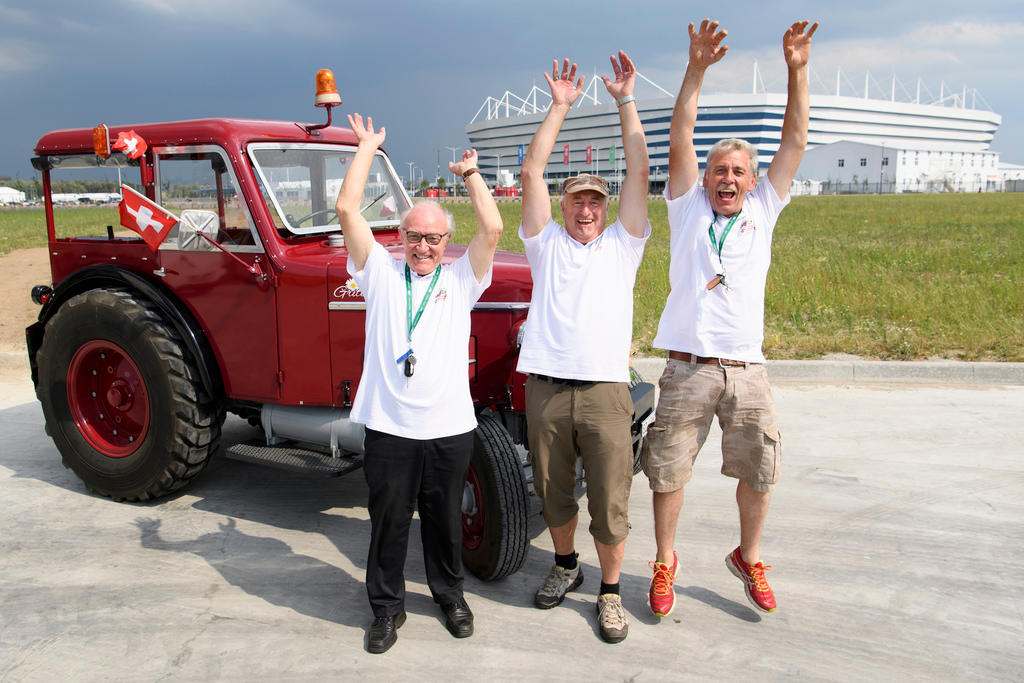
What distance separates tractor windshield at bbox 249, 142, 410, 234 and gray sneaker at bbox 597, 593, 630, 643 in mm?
2569

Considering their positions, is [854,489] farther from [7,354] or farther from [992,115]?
[992,115]

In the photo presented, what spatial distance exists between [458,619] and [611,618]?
62 centimetres

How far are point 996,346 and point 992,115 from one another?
185 m

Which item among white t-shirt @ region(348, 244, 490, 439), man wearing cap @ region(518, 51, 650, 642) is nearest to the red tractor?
man wearing cap @ region(518, 51, 650, 642)

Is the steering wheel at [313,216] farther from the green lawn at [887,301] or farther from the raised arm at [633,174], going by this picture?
the green lawn at [887,301]

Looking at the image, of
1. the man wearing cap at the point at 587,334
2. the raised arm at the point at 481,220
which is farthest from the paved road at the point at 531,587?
the raised arm at the point at 481,220

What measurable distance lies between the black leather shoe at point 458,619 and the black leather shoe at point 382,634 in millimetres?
211

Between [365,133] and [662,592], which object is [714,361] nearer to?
[662,592]

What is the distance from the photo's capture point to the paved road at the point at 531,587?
293 centimetres

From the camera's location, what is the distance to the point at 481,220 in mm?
2951

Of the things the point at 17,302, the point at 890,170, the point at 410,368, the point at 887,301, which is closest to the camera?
the point at 410,368

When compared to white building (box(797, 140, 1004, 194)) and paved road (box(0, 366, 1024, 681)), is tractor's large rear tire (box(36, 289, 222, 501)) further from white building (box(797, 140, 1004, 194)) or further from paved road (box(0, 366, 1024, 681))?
white building (box(797, 140, 1004, 194))

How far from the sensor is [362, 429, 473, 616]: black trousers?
2945mm

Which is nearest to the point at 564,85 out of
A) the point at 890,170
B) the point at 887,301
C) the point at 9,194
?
the point at 887,301
